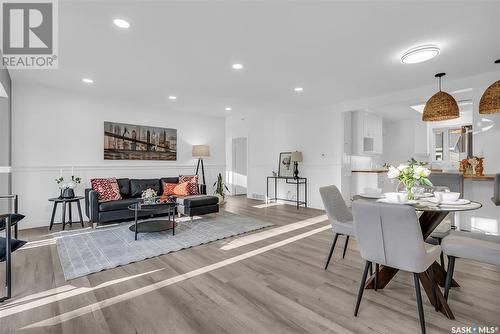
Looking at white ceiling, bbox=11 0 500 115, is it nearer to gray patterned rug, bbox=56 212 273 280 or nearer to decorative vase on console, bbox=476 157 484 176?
decorative vase on console, bbox=476 157 484 176

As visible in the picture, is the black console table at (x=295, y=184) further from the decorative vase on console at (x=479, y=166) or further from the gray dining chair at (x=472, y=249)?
the gray dining chair at (x=472, y=249)

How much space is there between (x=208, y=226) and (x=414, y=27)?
385 cm

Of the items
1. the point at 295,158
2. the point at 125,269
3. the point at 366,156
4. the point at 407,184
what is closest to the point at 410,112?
the point at 366,156

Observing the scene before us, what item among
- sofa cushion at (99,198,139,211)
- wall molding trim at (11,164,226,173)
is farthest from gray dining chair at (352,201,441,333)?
wall molding trim at (11,164,226,173)

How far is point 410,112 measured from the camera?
265 inches

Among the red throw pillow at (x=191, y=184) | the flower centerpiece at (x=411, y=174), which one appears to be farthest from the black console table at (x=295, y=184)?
the flower centerpiece at (x=411, y=174)

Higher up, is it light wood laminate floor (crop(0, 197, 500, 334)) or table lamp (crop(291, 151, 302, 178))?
table lamp (crop(291, 151, 302, 178))

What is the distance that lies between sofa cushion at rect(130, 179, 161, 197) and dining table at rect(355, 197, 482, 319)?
4350 mm

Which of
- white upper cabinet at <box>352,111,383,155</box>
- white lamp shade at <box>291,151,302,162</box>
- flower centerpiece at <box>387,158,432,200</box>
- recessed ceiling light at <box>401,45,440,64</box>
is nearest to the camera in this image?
flower centerpiece at <box>387,158,432,200</box>

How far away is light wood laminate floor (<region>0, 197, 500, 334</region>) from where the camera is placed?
168 cm

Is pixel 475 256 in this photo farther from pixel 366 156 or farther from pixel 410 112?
pixel 410 112

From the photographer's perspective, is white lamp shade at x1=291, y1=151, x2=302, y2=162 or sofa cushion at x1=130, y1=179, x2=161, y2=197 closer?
sofa cushion at x1=130, y1=179, x2=161, y2=197

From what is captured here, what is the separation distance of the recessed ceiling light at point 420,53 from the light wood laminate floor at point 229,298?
2.44 m

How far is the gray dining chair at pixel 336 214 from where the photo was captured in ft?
8.16
